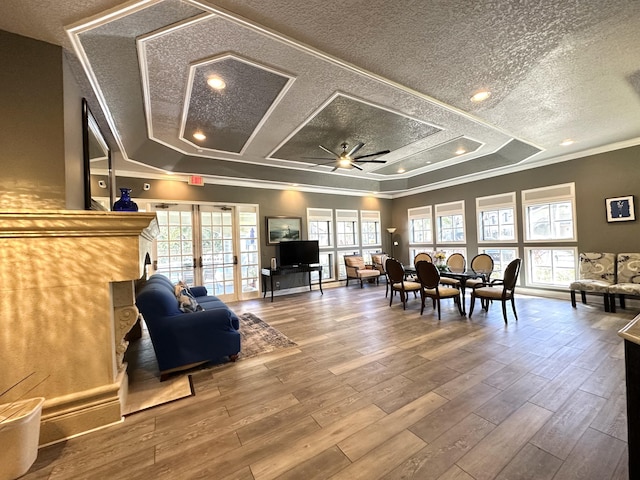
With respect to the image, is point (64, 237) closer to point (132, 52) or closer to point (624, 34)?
point (132, 52)

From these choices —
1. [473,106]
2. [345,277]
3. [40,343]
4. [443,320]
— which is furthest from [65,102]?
[345,277]

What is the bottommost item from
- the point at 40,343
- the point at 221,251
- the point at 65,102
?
the point at 40,343

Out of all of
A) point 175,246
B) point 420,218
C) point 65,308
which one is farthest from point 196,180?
point 420,218

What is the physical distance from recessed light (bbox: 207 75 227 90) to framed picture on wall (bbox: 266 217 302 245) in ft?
13.3

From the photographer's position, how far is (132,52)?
221 cm

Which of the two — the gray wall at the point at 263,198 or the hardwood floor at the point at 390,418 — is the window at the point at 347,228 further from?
the hardwood floor at the point at 390,418

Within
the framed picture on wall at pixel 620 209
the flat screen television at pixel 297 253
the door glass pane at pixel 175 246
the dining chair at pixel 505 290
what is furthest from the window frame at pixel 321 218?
the framed picture on wall at pixel 620 209

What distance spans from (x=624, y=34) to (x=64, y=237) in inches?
187

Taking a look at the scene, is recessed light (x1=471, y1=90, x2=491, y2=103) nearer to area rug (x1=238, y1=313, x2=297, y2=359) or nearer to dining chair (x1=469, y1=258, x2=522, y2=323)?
dining chair (x1=469, y1=258, x2=522, y2=323)

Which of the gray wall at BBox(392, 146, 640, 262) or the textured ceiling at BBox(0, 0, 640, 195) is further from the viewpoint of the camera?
the gray wall at BBox(392, 146, 640, 262)

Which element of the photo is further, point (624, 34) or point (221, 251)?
point (221, 251)

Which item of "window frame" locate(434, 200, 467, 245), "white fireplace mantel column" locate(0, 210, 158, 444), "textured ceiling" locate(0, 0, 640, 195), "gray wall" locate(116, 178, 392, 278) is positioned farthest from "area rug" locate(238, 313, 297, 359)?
"window frame" locate(434, 200, 467, 245)

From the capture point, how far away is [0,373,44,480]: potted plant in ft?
4.79

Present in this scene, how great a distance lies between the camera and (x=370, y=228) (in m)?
8.62
